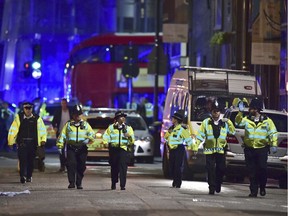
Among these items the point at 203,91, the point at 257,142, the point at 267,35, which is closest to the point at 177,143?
the point at 257,142

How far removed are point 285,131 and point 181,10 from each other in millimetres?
20941

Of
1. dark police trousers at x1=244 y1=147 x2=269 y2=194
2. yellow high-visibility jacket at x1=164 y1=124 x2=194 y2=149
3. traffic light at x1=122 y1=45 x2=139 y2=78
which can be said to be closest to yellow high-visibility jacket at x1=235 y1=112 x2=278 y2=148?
dark police trousers at x1=244 y1=147 x2=269 y2=194

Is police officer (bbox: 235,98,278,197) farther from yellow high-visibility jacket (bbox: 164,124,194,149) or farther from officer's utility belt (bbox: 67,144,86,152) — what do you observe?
officer's utility belt (bbox: 67,144,86,152)

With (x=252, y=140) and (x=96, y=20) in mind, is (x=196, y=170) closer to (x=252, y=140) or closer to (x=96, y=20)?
(x=252, y=140)

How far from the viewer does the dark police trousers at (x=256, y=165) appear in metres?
21.4

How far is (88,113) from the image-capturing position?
3244 centimetres

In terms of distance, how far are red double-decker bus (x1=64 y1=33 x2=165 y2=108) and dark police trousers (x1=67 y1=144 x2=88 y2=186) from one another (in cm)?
2798

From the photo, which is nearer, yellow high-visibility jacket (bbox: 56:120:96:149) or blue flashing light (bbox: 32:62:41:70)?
yellow high-visibility jacket (bbox: 56:120:96:149)

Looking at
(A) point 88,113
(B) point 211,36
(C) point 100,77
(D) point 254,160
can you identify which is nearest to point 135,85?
(C) point 100,77

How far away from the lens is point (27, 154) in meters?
23.6

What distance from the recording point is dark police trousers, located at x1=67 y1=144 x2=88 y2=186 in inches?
859

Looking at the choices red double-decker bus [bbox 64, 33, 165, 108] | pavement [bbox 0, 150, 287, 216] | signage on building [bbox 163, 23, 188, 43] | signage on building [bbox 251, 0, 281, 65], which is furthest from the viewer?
red double-decker bus [bbox 64, 33, 165, 108]

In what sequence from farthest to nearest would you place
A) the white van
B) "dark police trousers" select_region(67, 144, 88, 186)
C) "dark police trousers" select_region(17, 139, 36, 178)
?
the white van
"dark police trousers" select_region(17, 139, 36, 178)
"dark police trousers" select_region(67, 144, 88, 186)

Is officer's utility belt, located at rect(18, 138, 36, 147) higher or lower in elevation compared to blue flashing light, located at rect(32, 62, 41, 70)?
lower
